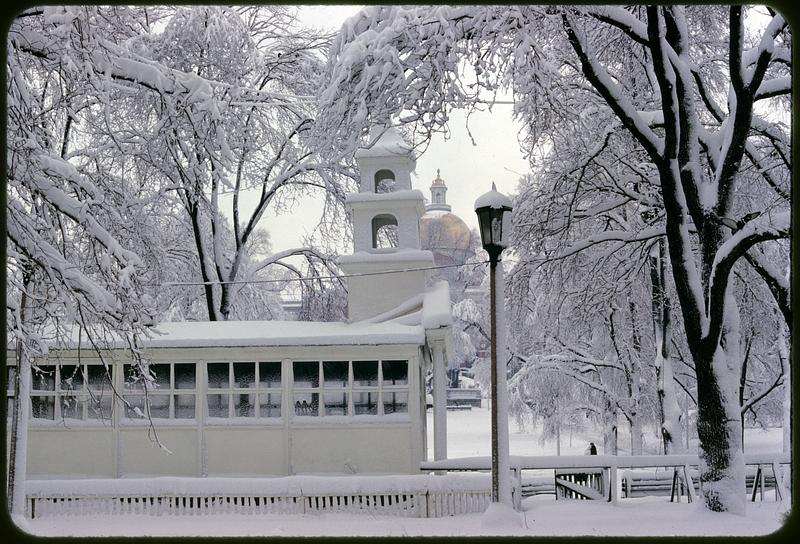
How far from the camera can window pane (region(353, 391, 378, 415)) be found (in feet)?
46.3

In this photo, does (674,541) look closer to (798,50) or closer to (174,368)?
(798,50)

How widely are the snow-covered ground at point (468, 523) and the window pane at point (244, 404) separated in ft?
8.75

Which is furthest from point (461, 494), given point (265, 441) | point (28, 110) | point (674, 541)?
point (28, 110)

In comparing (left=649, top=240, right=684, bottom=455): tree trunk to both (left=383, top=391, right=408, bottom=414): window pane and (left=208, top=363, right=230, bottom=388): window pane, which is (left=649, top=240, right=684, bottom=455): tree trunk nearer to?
(left=383, top=391, right=408, bottom=414): window pane

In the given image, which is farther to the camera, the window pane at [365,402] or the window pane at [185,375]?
the window pane at [185,375]

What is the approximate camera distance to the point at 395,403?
14.0 meters

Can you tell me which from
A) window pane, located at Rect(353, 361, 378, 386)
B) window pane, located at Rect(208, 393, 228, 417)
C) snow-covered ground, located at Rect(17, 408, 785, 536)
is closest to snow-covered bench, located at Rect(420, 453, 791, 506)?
snow-covered ground, located at Rect(17, 408, 785, 536)

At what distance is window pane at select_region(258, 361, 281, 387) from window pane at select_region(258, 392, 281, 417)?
0.17m

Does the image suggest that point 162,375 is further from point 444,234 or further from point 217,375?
→ point 444,234

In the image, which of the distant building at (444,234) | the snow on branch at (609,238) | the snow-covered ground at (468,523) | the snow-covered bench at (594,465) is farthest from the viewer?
the distant building at (444,234)

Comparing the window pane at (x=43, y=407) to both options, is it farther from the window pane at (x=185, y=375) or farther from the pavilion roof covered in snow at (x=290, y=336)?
the window pane at (x=185, y=375)

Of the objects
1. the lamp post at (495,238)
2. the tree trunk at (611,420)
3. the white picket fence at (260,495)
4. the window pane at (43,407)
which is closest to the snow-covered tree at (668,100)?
the lamp post at (495,238)

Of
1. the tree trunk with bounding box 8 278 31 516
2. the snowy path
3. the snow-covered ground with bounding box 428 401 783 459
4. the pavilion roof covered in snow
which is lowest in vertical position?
the snow-covered ground with bounding box 428 401 783 459

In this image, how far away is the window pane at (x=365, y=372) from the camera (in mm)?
14133
